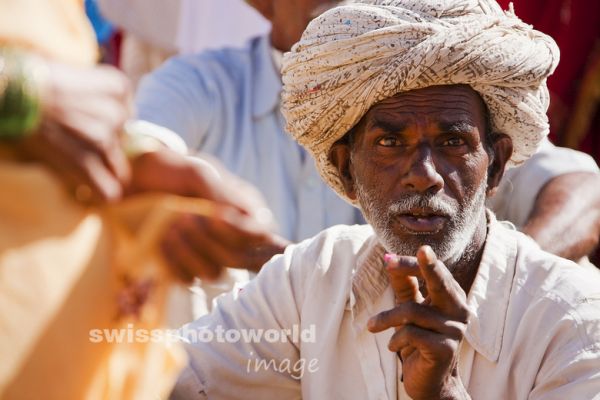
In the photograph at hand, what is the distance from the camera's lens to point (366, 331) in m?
3.25

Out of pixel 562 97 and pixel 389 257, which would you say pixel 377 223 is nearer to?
pixel 389 257

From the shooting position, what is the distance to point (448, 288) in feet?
8.51

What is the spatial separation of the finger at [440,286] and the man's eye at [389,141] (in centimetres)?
79

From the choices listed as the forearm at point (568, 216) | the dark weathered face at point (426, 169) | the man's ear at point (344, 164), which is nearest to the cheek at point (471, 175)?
the dark weathered face at point (426, 169)

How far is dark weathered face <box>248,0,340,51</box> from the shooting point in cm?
486

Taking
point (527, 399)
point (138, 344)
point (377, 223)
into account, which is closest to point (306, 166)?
point (377, 223)

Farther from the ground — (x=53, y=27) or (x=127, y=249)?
(x=53, y=27)

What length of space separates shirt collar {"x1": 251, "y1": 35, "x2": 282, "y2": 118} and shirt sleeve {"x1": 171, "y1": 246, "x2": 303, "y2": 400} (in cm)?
152

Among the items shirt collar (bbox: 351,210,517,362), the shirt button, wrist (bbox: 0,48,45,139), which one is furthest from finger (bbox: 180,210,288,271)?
the shirt button

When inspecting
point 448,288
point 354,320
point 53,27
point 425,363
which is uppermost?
point 53,27

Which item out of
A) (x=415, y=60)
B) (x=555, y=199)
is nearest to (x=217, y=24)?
(x=555, y=199)

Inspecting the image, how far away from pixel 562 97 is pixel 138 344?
4.23 metres

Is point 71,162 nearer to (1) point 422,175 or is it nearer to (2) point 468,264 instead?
(1) point 422,175

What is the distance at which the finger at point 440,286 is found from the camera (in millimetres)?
2545
